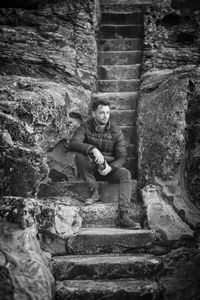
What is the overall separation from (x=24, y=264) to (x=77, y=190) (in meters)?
1.69

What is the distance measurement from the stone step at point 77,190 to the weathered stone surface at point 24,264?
1203mm

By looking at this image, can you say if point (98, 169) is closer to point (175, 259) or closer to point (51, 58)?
point (175, 259)

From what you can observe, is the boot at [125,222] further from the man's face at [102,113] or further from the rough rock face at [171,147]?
the man's face at [102,113]

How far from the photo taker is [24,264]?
3164 millimetres

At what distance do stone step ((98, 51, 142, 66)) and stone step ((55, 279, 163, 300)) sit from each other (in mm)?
4408

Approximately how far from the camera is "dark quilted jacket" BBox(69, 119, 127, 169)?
467cm

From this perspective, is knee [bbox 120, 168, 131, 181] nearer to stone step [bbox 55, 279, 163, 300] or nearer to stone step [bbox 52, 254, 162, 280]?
stone step [bbox 52, 254, 162, 280]

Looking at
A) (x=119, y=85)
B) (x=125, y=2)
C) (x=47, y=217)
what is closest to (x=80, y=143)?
(x=47, y=217)

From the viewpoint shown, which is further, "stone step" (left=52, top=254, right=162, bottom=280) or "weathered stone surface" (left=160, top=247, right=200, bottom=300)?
"stone step" (left=52, top=254, right=162, bottom=280)

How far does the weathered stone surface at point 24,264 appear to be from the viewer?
3.01 metres

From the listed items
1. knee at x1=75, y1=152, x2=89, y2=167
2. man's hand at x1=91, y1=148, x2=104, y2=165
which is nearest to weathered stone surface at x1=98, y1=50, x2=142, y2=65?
knee at x1=75, y1=152, x2=89, y2=167

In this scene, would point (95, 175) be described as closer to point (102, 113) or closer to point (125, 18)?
point (102, 113)

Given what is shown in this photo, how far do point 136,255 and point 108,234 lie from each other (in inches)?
14.9

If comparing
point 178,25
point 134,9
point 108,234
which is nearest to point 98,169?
point 108,234
